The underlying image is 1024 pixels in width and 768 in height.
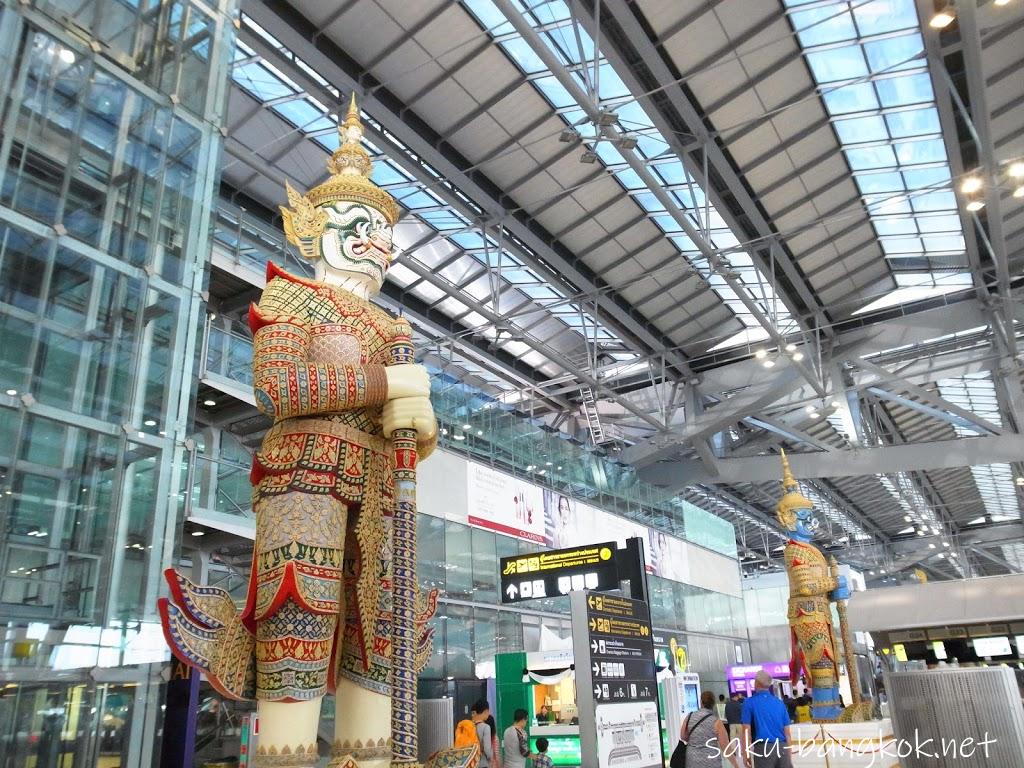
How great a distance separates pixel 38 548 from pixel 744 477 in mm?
22997

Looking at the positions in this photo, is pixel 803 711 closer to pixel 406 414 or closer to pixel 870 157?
pixel 870 157

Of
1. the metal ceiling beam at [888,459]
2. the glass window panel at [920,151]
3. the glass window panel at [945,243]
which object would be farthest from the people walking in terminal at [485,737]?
the metal ceiling beam at [888,459]

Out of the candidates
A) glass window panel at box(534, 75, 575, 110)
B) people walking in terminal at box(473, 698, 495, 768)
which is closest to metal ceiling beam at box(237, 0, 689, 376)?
glass window panel at box(534, 75, 575, 110)

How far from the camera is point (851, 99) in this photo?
1382cm

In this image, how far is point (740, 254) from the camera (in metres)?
18.1

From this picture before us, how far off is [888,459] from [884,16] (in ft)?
44.1

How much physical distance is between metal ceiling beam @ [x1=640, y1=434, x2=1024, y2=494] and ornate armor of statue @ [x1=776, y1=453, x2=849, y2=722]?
8596 mm

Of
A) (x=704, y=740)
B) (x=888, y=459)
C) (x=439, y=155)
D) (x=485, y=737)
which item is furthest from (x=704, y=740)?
(x=888, y=459)

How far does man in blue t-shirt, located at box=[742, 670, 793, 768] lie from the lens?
7.51 metres

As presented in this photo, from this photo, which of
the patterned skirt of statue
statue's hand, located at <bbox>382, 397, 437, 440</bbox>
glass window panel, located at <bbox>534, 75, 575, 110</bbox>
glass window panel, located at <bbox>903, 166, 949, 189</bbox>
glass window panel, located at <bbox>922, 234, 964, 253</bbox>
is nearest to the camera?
the patterned skirt of statue

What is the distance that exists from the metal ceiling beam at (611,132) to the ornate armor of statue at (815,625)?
16.0ft

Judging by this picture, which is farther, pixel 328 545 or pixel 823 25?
pixel 823 25

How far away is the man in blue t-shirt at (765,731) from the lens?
296 inches

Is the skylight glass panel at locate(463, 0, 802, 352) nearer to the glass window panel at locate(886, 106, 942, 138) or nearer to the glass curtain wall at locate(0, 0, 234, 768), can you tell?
the glass window panel at locate(886, 106, 942, 138)
